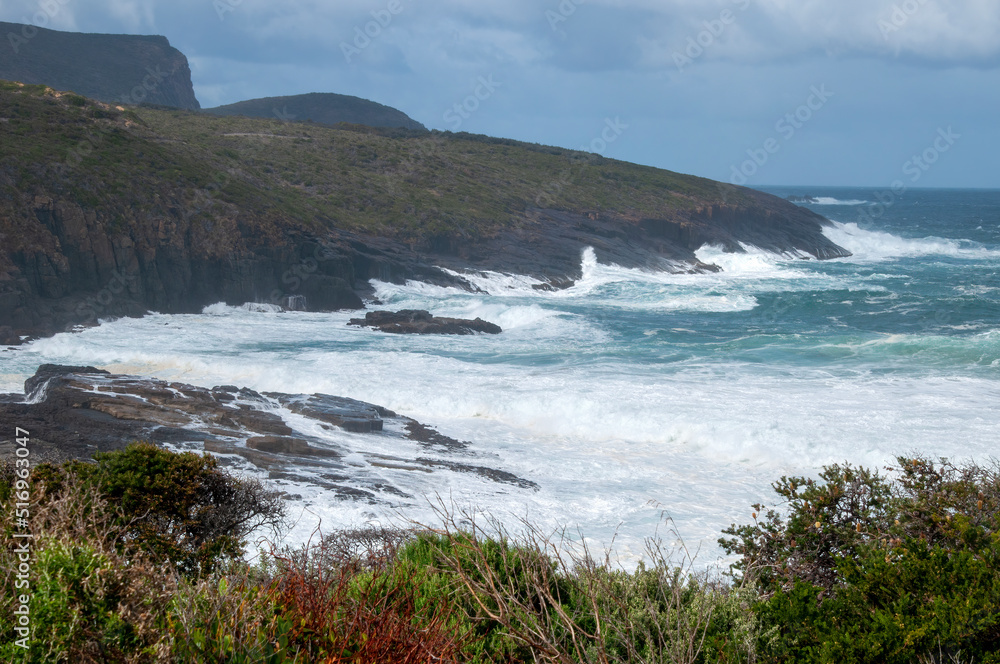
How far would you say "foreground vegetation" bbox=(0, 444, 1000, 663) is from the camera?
3.09 metres

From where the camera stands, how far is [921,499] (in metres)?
6.08

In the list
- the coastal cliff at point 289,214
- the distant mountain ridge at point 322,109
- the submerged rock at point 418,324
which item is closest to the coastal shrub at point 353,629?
the submerged rock at point 418,324

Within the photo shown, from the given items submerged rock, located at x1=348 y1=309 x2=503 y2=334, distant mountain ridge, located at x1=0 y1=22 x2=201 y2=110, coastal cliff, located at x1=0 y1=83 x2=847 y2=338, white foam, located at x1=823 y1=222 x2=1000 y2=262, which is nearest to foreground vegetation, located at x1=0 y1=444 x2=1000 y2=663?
submerged rock, located at x1=348 y1=309 x2=503 y2=334

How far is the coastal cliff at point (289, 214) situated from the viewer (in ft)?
95.1

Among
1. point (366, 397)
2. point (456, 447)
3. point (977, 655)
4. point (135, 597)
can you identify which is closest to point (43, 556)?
point (135, 597)

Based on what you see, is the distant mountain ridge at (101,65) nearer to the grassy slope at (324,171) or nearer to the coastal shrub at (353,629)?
the grassy slope at (324,171)

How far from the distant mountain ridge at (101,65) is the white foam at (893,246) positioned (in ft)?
269

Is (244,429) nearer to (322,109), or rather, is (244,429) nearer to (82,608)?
(82,608)

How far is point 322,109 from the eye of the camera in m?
119

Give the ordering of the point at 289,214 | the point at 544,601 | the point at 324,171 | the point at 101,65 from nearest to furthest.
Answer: the point at 544,601 → the point at 289,214 → the point at 324,171 → the point at 101,65

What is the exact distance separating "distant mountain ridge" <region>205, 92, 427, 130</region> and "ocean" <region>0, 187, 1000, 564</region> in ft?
278

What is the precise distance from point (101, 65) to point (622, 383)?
111m

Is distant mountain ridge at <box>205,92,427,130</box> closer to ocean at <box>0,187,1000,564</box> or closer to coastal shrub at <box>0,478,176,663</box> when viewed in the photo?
ocean at <box>0,187,1000,564</box>

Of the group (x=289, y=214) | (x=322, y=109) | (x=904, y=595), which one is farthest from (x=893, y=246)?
(x=322, y=109)
